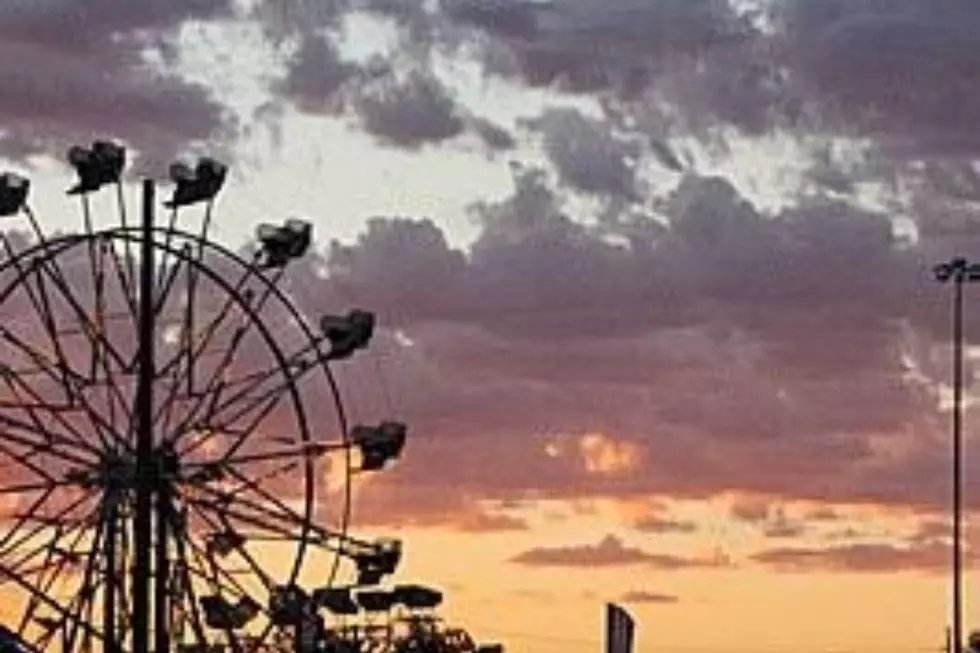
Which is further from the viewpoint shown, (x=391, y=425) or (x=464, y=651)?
(x=464, y=651)

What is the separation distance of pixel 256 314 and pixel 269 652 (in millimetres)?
8360

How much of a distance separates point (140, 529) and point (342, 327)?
281 inches

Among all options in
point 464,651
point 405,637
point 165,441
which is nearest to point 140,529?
point 165,441

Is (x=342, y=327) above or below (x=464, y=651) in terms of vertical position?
below

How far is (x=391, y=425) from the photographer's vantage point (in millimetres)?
75938

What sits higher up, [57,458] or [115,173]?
[115,173]

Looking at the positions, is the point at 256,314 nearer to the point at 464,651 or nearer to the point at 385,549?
the point at 385,549

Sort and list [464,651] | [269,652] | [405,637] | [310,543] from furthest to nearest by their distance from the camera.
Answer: [464,651], [405,637], [269,652], [310,543]

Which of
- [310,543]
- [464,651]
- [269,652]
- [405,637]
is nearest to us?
[310,543]

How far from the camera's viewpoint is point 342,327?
74625mm

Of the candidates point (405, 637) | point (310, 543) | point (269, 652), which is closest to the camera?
point (310, 543)

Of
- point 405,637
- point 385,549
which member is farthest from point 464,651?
point 385,549

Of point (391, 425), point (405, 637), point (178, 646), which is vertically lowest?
point (178, 646)

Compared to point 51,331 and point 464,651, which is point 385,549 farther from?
point 464,651
